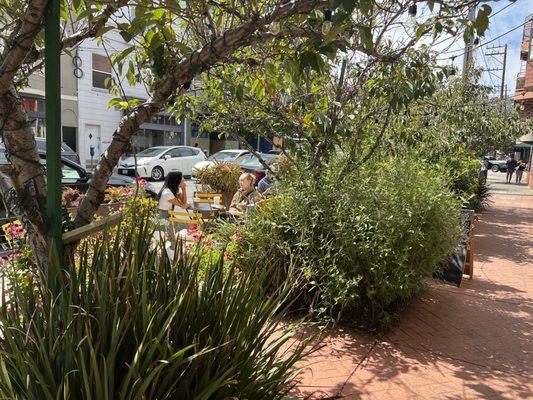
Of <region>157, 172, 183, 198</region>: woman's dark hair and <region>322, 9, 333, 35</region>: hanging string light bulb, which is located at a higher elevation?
<region>322, 9, 333, 35</region>: hanging string light bulb

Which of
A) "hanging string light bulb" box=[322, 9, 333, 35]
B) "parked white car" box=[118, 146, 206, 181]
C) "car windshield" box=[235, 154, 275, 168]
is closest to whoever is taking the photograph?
"hanging string light bulb" box=[322, 9, 333, 35]

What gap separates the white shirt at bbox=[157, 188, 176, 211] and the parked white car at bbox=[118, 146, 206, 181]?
12.0 meters

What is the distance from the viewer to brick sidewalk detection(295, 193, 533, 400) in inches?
130

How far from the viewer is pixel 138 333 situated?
1.88m

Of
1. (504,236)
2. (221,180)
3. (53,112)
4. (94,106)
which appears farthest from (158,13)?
(94,106)

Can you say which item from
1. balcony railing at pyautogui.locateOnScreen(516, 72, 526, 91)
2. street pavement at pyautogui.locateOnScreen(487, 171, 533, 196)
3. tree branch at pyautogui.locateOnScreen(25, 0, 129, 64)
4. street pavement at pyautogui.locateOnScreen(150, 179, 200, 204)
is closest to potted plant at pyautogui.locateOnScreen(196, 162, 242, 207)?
street pavement at pyautogui.locateOnScreen(150, 179, 200, 204)

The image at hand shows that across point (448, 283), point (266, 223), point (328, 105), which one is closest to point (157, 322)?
point (266, 223)

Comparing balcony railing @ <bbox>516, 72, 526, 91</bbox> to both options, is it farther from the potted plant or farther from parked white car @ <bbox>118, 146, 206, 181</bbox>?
the potted plant

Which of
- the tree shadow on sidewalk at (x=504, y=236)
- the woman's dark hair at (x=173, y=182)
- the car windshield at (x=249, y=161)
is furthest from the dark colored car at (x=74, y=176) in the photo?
the car windshield at (x=249, y=161)

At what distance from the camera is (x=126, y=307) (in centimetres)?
189

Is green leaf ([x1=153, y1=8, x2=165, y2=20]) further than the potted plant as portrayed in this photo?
No

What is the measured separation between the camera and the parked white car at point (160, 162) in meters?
18.8

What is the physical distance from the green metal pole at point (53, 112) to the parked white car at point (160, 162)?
1655cm

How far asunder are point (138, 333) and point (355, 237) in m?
2.37
